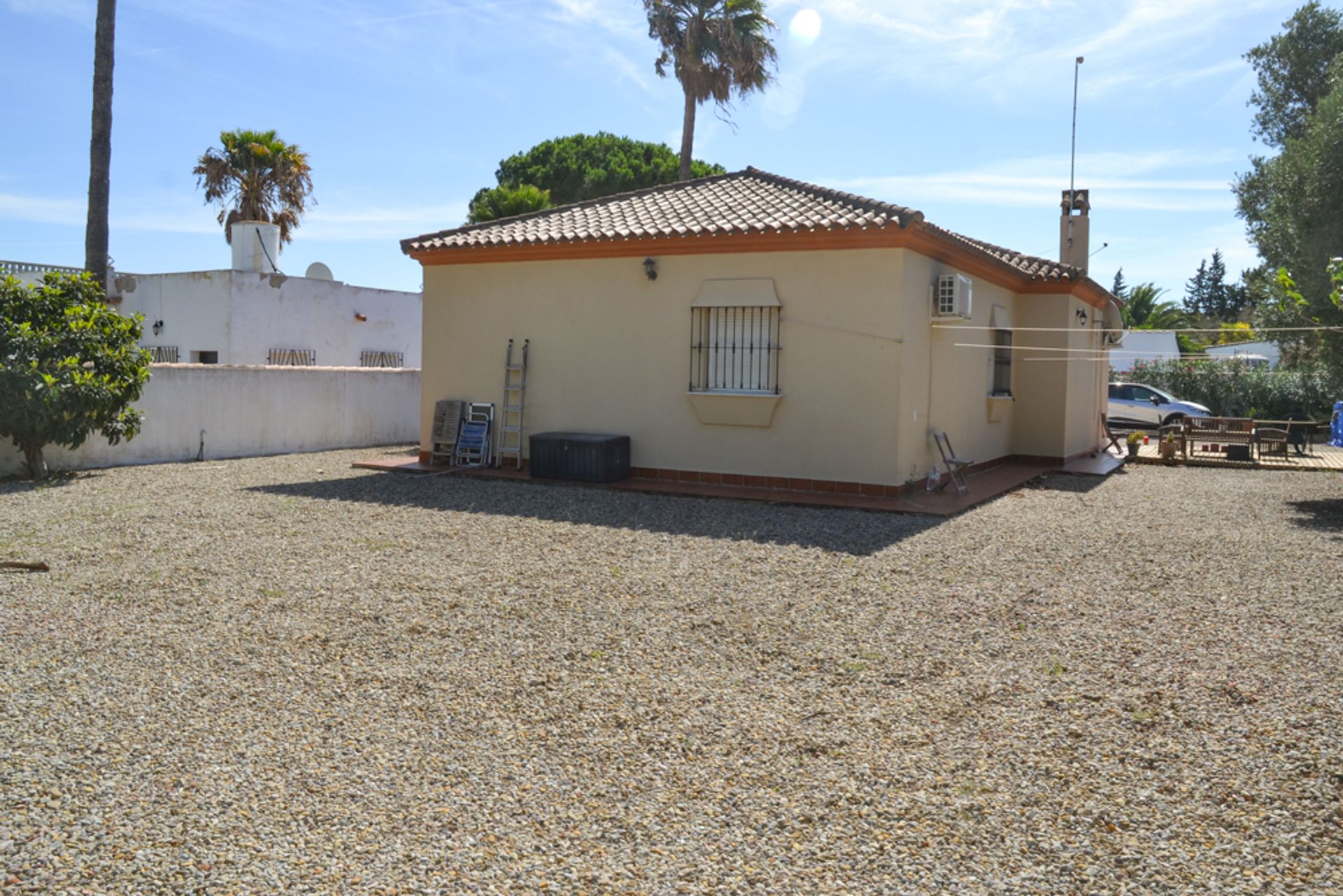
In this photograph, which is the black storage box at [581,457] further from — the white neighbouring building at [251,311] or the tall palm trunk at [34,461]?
the white neighbouring building at [251,311]

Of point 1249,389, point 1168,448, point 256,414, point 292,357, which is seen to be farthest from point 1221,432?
point 292,357

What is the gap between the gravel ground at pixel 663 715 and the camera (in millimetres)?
3146

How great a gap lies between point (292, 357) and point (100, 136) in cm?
745

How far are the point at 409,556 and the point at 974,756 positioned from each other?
4.95 metres

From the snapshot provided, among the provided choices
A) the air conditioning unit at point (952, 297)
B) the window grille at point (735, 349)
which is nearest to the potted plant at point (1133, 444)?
the air conditioning unit at point (952, 297)

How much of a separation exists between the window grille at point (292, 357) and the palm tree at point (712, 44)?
9.11 m

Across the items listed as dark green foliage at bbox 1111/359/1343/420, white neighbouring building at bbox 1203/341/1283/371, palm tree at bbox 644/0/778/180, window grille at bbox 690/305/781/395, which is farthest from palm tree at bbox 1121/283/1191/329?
window grille at bbox 690/305/781/395

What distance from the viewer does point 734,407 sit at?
38.6ft

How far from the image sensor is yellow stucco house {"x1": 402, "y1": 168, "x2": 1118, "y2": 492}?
1112 cm

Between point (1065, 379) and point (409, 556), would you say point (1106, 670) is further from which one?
point (1065, 379)

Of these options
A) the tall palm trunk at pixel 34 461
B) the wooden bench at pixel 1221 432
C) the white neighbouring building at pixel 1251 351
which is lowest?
the tall palm trunk at pixel 34 461

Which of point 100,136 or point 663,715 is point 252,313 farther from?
point 663,715

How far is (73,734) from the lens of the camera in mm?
4047

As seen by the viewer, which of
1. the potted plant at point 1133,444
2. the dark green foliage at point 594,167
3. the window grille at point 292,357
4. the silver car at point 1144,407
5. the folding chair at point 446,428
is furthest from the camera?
the dark green foliage at point 594,167
